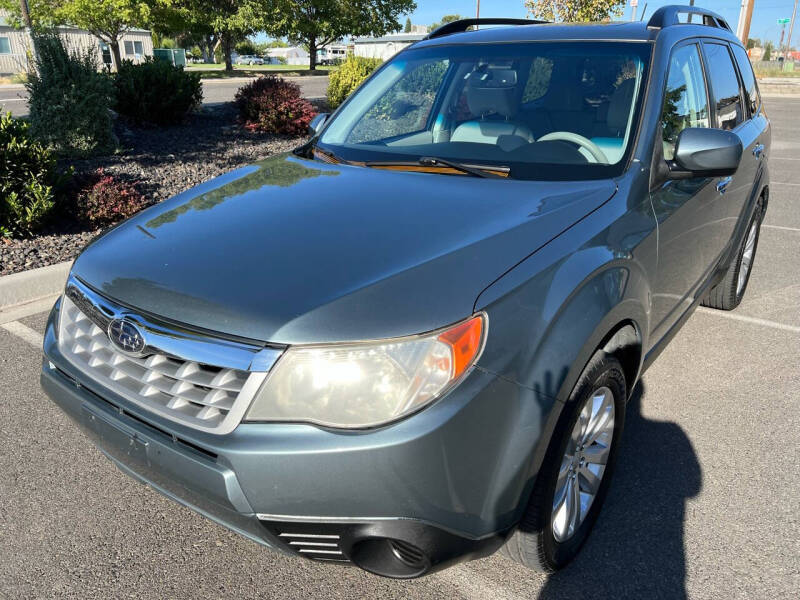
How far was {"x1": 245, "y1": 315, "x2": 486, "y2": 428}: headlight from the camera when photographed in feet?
5.48

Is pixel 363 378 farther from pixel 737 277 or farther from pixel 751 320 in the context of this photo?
pixel 751 320

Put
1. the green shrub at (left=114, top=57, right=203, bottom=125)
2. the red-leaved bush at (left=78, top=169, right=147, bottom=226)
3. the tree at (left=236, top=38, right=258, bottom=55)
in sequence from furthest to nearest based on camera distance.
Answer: the tree at (left=236, top=38, right=258, bottom=55)
the green shrub at (left=114, top=57, right=203, bottom=125)
the red-leaved bush at (left=78, top=169, right=147, bottom=226)

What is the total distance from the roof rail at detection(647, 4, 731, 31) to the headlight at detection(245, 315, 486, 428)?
223cm

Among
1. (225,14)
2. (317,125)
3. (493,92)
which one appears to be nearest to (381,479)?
(493,92)

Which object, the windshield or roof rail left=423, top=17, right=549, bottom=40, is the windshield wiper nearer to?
the windshield

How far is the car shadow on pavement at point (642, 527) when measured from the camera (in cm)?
226

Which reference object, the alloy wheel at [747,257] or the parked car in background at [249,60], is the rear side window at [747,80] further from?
the parked car in background at [249,60]

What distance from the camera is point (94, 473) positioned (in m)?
2.87

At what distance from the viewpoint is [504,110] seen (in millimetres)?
3146

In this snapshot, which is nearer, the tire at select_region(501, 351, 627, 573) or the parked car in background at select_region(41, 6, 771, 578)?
the parked car in background at select_region(41, 6, 771, 578)

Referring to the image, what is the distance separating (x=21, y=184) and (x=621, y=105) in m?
5.26

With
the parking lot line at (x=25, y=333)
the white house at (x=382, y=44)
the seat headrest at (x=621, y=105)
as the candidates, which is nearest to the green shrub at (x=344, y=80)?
the parking lot line at (x=25, y=333)

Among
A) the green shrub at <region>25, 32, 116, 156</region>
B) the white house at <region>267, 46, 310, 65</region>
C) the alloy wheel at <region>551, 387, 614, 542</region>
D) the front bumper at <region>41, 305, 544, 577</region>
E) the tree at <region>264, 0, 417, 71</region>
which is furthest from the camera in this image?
the white house at <region>267, 46, 310, 65</region>

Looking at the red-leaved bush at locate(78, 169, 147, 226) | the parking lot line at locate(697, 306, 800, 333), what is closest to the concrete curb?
the red-leaved bush at locate(78, 169, 147, 226)
